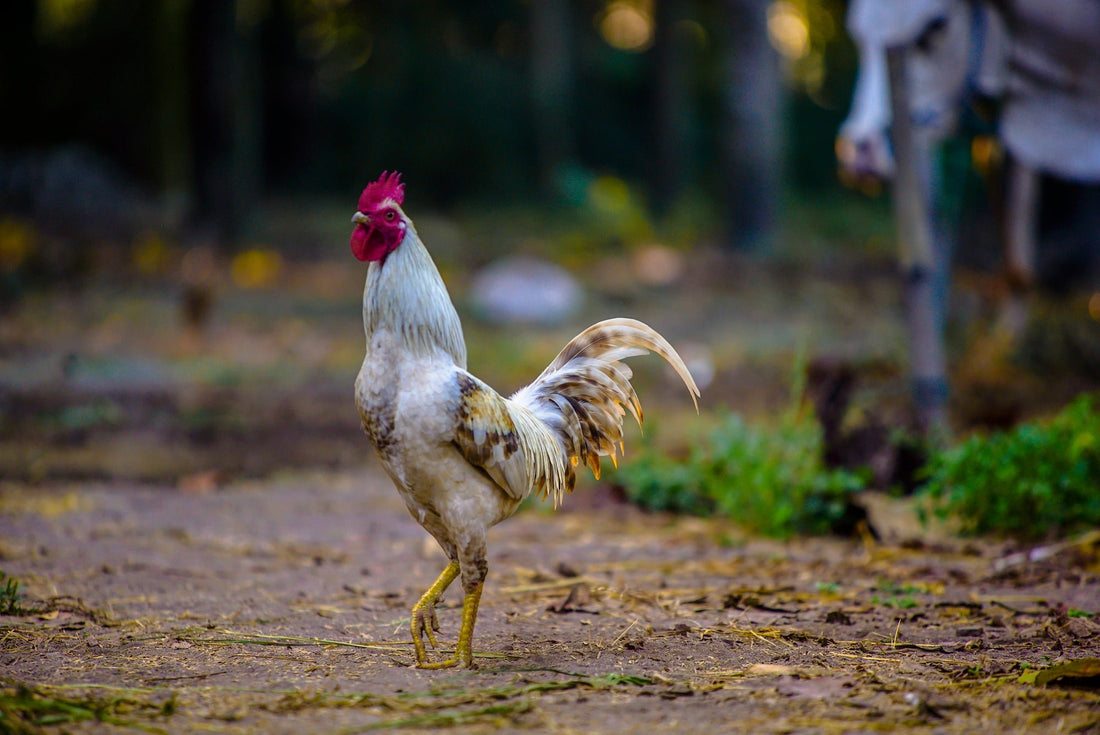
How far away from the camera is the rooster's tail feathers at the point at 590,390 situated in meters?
3.77

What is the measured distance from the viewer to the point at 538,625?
12.3 feet

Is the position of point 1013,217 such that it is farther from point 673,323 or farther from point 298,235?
point 298,235

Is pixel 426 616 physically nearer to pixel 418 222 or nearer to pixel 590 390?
pixel 590 390

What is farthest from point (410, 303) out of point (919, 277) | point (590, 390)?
point (919, 277)

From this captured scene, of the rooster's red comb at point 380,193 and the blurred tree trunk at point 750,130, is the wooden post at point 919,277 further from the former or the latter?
the blurred tree trunk at point 750,130

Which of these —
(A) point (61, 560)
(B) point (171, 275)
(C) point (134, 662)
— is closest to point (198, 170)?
(B) point (171, 275)

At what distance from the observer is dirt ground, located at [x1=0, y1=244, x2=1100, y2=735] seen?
275cm

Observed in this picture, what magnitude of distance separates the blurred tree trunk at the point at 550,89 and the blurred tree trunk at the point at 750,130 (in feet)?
16.6

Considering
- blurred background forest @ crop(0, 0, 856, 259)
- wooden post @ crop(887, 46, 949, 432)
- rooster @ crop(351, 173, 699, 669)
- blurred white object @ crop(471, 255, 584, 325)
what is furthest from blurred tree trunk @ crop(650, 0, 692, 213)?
rooster @ crop(351, 173, 699, 669)

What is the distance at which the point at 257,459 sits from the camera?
22.6ft

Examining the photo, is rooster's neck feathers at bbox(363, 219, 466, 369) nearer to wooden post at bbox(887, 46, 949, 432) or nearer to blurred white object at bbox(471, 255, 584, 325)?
wooden post at bbox(887, 46, 949, 432)

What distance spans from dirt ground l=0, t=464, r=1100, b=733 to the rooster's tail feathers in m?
0.65

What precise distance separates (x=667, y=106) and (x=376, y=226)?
17.1 metres

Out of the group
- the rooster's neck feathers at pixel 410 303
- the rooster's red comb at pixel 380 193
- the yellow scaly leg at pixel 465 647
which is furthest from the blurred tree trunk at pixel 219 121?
the yellow scaly leg at pixel 465 647
